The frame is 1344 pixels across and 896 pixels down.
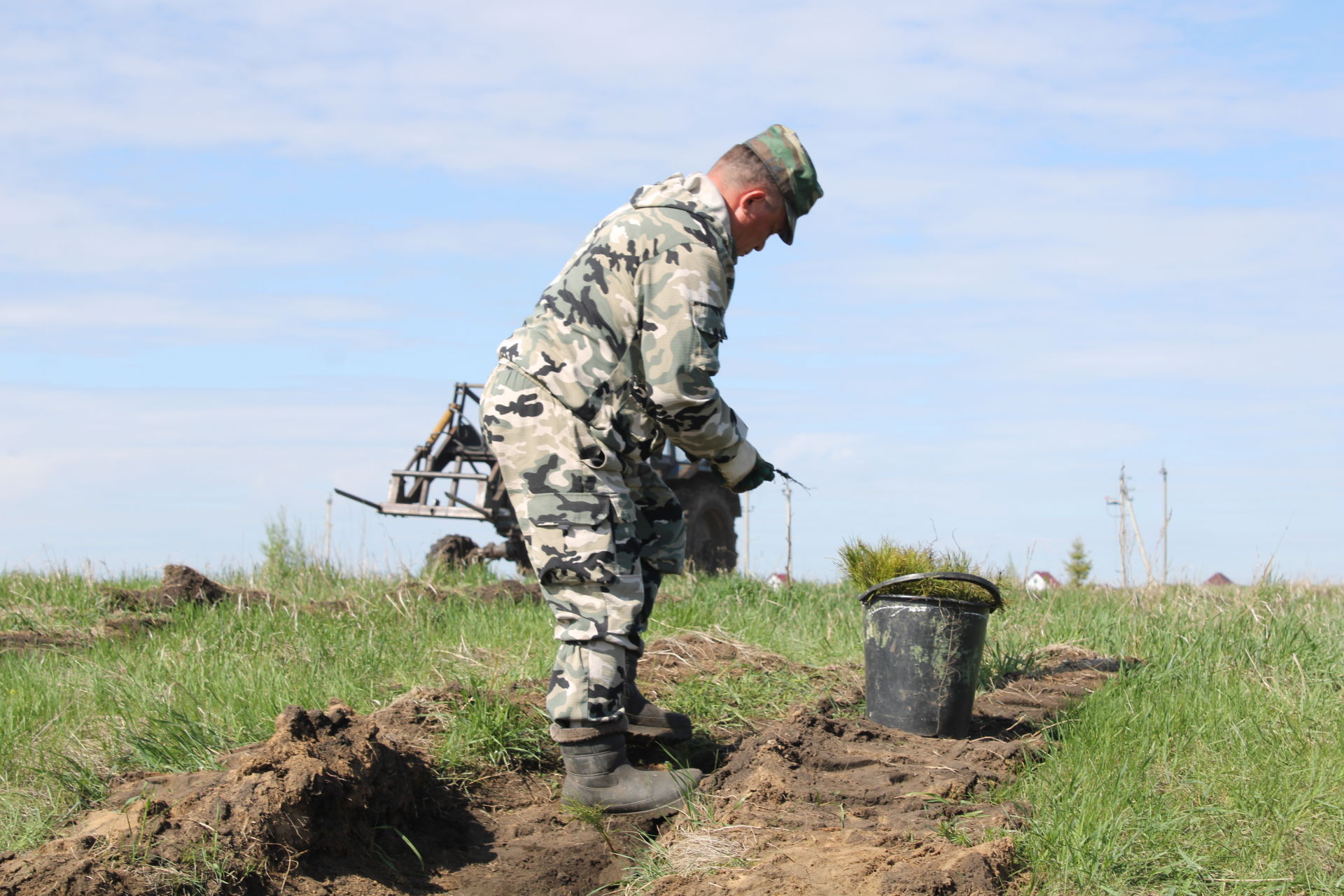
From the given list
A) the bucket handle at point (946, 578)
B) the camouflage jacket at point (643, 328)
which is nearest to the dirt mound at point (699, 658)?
the bucket handle at point (946, 578)

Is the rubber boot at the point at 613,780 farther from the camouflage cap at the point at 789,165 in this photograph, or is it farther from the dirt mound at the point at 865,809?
the camouflage cap at the point at 789,165

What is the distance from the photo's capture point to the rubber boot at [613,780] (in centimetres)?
367

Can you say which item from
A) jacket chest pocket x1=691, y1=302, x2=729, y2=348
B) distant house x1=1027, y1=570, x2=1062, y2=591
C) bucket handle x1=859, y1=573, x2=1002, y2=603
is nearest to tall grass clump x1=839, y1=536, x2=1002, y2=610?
bucket handle x1=859, y1=573, x2=1002, y2=603

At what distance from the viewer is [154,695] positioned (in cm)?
457

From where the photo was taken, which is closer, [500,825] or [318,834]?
[318,834]

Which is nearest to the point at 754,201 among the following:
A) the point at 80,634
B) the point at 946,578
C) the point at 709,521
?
the point at 946,578

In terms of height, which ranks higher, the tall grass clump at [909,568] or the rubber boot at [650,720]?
the tall grass clump at [909,568]

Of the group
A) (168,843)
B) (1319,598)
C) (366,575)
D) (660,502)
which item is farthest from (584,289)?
(1319,598)

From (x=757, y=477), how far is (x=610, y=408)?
0.66m

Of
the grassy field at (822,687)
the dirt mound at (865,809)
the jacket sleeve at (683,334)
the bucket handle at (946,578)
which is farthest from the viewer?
the bucket handle at (946,578)

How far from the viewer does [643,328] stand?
3.63m

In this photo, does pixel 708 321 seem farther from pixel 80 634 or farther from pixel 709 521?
pixel 709 521

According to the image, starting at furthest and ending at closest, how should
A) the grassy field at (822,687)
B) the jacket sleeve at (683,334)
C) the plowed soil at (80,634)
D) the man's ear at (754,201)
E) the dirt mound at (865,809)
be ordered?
the plowed soil at (80,634)
the man's ear at (754,201)
the jacket sleeve at (683,334)
the grassy field at (822,687)
the dirt mound at (865,809)

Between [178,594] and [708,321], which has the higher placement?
[708,321]
